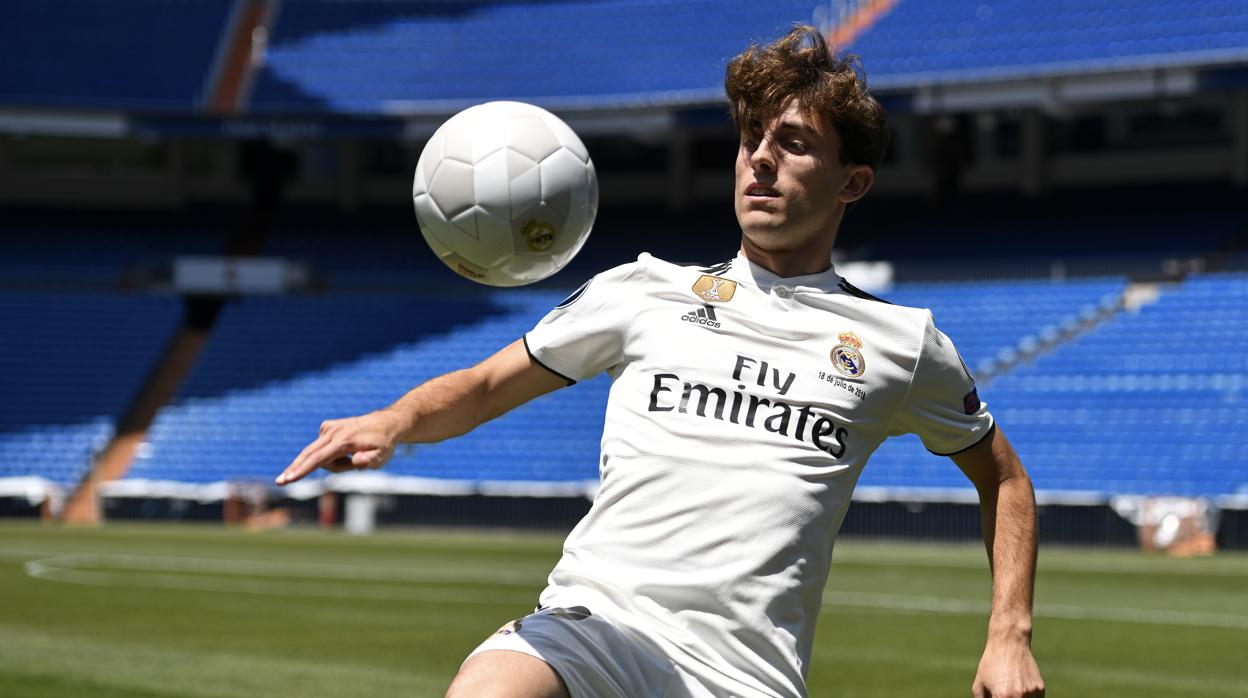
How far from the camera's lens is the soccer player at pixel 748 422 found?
350 cm

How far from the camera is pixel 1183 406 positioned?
85.5 ft

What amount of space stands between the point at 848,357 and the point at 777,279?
0.88 ft

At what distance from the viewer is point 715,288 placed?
3910 millimetres

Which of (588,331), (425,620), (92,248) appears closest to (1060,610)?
(425,620)

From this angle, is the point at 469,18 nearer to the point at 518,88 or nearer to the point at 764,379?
the point at 518,88

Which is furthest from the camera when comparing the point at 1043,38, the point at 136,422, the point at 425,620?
the point at 136,422

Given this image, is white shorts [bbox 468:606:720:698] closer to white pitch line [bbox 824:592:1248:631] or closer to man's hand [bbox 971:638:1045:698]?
man's hand [bbox 971:638:1045:698]

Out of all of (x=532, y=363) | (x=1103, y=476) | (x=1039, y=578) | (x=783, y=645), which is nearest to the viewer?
(x=783, y=645)

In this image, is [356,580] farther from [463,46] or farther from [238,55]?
[238,55]

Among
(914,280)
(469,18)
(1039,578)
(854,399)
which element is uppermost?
(469,18)

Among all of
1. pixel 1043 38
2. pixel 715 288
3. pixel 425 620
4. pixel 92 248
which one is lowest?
pixel 425 620

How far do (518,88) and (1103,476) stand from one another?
19.0 m

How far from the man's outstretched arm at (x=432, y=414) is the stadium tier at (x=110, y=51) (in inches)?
1453

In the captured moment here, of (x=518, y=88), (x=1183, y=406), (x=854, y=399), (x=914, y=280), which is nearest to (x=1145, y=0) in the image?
(x=914, y=280)
